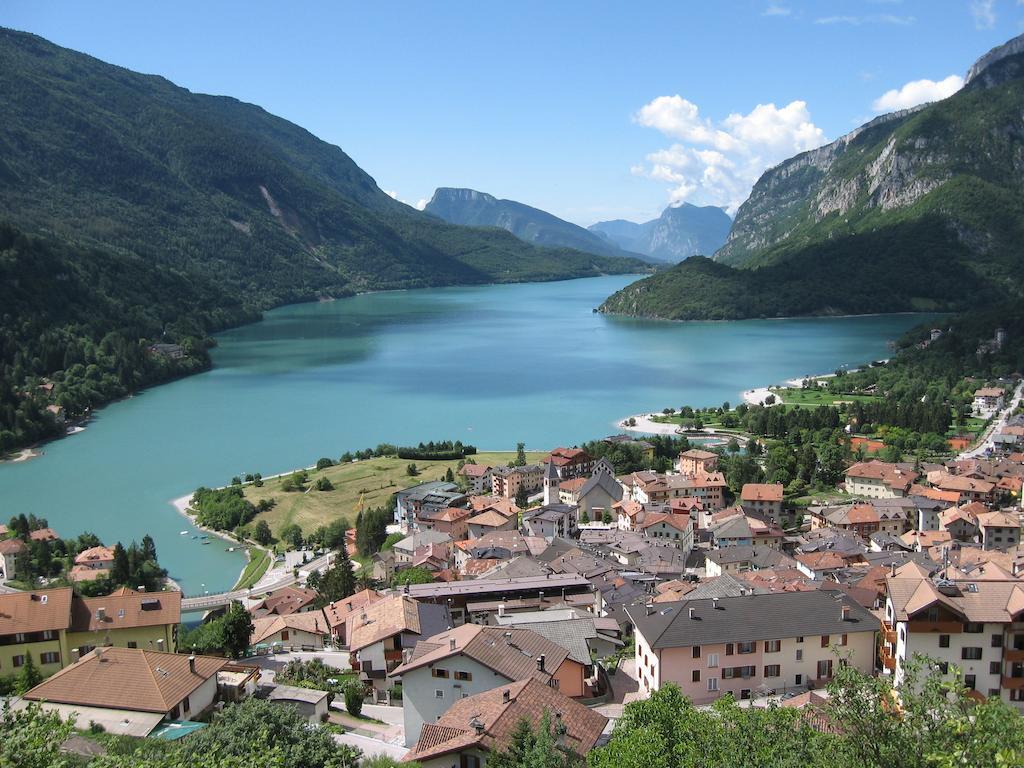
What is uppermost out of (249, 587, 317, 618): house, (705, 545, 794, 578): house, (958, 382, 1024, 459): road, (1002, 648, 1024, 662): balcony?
(1002, 648, 1024, 662): balcony

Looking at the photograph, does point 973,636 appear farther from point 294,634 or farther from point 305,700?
point 294,634

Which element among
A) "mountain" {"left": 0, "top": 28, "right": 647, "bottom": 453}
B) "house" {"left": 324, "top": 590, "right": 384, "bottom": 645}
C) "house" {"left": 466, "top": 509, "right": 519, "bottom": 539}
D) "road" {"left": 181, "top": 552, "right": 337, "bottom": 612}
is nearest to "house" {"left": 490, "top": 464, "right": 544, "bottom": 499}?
"house" {"left": 466, "top": 509, "right": 519, "bottom": 539}

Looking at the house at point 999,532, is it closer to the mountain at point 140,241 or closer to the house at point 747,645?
the house at point 747,645

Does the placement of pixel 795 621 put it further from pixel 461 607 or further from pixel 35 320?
pixel 35 320

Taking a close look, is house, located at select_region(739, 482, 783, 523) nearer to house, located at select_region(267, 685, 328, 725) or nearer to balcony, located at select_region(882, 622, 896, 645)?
balcony, located at select_region(882, 622, 896, 645)

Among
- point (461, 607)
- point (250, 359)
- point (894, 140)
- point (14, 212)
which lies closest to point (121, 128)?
point (14, 212)

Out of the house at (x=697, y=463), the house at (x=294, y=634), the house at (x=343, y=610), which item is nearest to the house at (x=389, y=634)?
the house at (x=343, y=610)

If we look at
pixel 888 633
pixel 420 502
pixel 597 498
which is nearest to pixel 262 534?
pixel 420 502
